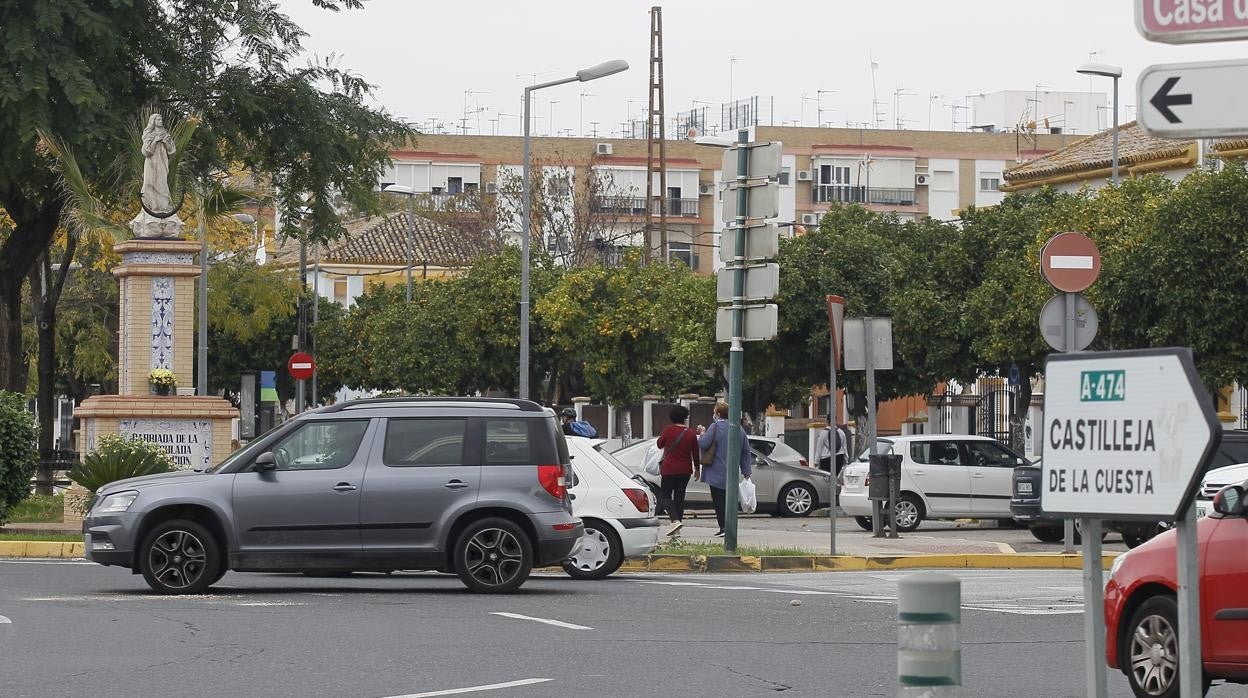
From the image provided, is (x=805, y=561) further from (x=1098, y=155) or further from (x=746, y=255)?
(x=1098, y=155)

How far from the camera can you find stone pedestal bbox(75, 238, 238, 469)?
2517 centimetres

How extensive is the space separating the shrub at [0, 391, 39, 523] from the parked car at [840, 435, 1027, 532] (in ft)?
37.7

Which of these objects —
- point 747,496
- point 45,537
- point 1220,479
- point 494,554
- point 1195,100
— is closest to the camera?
point 1195,100

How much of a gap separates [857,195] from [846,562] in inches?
3106

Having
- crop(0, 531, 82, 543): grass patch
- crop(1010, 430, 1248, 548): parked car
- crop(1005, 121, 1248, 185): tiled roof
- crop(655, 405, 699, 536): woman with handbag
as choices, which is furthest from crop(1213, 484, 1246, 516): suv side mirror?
crop(1005, 121, 1248, 185): tiled roof

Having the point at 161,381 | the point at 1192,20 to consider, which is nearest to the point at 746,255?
the point at 161,381

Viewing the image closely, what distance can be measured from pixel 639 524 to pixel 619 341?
36720 millimetres

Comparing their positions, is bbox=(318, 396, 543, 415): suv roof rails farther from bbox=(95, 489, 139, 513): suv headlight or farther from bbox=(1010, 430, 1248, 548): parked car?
bbox=(1010, 430, 1248, 548): parked car

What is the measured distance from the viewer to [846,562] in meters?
21.1

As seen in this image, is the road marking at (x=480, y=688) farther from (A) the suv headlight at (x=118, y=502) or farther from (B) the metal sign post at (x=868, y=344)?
(B) the metal sign post at (x=868, y=344)

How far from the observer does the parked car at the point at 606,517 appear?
18.7 metres

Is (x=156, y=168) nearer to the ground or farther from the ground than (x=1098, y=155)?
nearer to the ground

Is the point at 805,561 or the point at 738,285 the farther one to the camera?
the point at 738,285

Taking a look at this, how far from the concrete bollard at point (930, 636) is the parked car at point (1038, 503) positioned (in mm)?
17772
